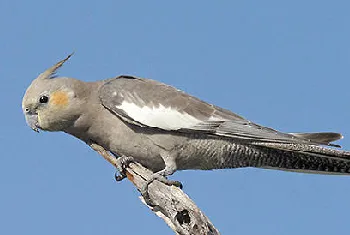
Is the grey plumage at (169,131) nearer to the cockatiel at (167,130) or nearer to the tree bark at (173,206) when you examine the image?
the cockatiel at (167,130)

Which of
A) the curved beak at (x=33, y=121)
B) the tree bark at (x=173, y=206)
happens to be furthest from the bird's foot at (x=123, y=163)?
the curved beak at (x=33, y=121)

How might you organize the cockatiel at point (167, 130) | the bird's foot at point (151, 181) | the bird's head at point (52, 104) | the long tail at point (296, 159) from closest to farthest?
the bird's foot at point (151, 181)
the long tail at point (296, 159)
the cockatiel at point (167, 130)
the bird's head at point (52, 104)

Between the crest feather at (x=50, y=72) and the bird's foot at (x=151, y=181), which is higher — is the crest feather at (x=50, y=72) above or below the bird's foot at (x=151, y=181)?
above

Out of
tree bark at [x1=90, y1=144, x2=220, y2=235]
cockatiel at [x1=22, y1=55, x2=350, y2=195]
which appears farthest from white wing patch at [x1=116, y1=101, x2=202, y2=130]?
tree bark at [x1=90, y1=144, x2=220, y2=235]

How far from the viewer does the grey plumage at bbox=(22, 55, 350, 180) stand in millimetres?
8812

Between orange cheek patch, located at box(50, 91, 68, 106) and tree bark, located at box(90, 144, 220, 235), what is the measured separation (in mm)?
1400

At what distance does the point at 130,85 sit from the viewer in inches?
373

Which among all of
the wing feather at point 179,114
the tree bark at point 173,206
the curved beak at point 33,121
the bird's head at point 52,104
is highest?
the wing feather at point 179,114

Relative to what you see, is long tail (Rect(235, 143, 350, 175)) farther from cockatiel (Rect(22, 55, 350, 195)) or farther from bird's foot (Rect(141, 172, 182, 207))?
bird's foot (Rect(141, 172, 182, 207))

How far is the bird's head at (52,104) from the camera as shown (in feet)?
30.7

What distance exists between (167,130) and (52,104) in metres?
2.03

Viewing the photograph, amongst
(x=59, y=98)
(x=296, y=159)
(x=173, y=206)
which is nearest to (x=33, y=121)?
(x=59, y=98)

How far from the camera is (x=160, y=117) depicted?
350 inches

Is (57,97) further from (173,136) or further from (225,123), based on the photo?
(225,123)
